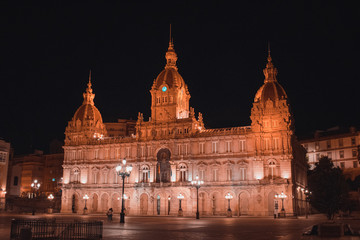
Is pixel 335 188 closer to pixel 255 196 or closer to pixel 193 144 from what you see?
pixel 255 196

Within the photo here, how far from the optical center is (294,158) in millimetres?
72625

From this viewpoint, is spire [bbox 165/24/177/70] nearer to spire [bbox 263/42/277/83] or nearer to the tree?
spire [bbox 263/42/277/83]

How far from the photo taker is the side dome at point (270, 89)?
73.6 metres

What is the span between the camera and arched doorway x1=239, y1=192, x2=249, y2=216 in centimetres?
7069

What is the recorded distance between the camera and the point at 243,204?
7131 centimetres

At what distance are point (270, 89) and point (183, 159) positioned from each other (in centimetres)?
2064

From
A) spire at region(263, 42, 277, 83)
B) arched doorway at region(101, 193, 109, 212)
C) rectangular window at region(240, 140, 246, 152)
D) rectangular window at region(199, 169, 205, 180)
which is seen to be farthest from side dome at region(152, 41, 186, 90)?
arched doorway at region(101, 193, 109, 212)

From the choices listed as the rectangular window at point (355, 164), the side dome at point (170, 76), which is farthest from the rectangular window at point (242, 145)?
the rectangular window at point (355, 164)

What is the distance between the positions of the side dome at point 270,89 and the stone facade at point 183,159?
0.18 m

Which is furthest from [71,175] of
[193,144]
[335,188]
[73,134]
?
[335,188]

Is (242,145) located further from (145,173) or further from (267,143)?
(145,173)

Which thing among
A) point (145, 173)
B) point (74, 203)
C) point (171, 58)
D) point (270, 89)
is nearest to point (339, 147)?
point (270, 89)

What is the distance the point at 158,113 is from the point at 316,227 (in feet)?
198

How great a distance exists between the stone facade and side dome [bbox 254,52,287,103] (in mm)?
183
